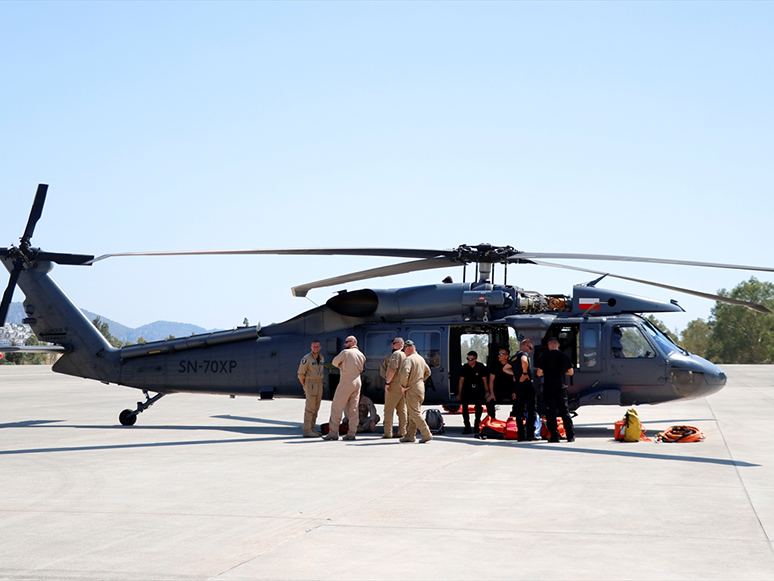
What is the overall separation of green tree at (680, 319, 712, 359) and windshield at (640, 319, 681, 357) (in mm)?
109247

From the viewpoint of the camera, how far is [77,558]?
527 cm

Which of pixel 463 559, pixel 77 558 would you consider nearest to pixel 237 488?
pixel 77 558

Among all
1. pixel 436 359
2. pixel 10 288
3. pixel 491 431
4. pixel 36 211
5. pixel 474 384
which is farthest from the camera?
pixel 10 288

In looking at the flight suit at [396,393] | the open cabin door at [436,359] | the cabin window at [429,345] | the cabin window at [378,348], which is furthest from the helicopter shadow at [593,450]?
the cabin window at [378,348]

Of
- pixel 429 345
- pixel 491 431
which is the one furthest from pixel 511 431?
pixel 429 345

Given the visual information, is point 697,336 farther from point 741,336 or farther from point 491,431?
point 491,431

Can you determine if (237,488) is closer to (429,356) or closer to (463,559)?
(463,559)

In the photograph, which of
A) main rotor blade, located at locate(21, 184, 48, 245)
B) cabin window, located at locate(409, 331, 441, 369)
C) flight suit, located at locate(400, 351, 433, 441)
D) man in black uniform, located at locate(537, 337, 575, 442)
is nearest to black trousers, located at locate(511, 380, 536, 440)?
man in black uniform, located at locate(537, 337, 575, 442)

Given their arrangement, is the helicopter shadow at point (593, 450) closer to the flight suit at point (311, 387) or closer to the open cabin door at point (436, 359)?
the open cabin door at point (436, 359)

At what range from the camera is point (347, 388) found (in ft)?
43.1

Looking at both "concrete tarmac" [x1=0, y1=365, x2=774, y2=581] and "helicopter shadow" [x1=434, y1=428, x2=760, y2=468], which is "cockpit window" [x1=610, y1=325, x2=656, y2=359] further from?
"concrete tarmac" [x1=0, y1=365, x2=774, y2=581]

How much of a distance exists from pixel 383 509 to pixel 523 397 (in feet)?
20.1

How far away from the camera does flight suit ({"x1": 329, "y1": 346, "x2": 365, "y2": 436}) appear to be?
13.0 meters

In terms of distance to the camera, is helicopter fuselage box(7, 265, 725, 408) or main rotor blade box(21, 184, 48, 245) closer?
helicopter fuselage box(7, 265, 725, 408)
